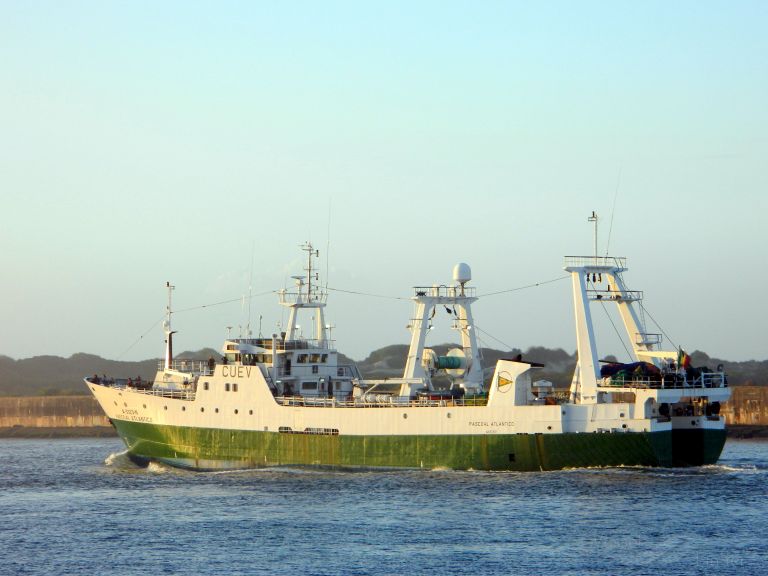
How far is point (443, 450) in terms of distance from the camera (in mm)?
48625

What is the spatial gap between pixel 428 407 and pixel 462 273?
8352 mm

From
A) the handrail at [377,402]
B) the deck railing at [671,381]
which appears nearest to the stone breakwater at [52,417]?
the handrail at [377,402]

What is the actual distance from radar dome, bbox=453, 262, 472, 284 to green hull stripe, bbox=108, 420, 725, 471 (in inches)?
349

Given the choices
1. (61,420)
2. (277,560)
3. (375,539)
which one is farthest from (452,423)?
(61,420)

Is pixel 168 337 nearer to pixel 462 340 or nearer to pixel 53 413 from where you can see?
pixel 462 340

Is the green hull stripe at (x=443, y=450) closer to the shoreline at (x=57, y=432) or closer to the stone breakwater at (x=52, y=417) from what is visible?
the shoreline at (x=57, y=432)

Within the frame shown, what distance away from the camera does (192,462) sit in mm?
54594

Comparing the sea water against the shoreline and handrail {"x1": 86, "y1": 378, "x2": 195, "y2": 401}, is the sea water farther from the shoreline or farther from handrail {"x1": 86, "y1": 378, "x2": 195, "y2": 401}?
the shoreline

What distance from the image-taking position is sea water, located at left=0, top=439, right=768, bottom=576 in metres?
32.7

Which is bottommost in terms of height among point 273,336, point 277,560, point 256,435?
point 277,560

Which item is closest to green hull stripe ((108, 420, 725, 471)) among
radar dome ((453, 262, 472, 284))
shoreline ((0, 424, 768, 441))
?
radar dome ((453, 262, 472, 284))

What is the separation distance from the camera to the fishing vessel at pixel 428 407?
153ft

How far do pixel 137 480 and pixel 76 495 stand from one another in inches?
198

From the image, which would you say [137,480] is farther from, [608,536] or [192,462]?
[608,536]
